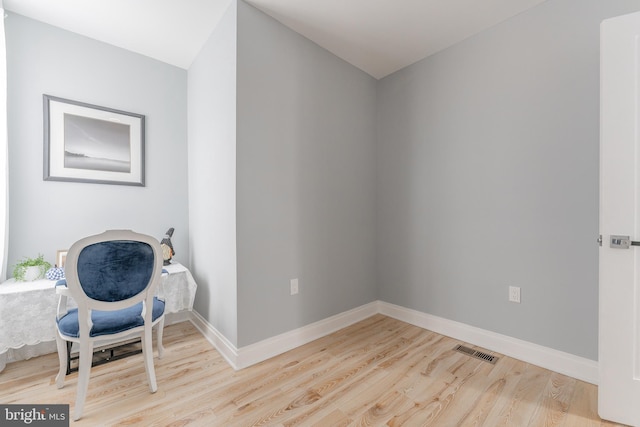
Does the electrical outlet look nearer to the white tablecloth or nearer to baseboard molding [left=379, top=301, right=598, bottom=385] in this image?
baseboard molding [left=379, top=301, right=598, bottom=385]

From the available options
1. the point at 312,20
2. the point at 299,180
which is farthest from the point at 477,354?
the point at 312,20

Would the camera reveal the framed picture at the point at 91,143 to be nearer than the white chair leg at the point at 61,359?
No

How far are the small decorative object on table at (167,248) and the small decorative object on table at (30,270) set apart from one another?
0.79 m

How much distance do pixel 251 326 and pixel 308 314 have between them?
0.55m

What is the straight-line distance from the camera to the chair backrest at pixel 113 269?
145 cm

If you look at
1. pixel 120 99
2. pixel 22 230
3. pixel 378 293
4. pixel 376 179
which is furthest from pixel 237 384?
pixel 120 99

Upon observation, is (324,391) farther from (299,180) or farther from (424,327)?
(299,180)

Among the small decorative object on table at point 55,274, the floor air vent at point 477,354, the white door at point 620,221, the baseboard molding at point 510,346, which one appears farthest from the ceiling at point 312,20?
the floor air vent at point 477,354

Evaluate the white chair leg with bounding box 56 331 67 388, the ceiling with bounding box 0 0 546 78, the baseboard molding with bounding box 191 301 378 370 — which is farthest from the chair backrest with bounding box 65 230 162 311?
the ceiling with bounding box 0 0 546 78

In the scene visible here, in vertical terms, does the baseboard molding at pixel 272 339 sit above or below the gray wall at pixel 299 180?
below

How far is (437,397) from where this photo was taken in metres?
1.64

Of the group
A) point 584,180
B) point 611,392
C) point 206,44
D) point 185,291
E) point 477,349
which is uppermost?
point 206,44

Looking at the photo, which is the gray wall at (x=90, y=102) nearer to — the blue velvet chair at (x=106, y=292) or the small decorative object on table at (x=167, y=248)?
the small decorative object on table at (x=167, y=248)

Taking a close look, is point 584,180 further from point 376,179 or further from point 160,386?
point 160,386
